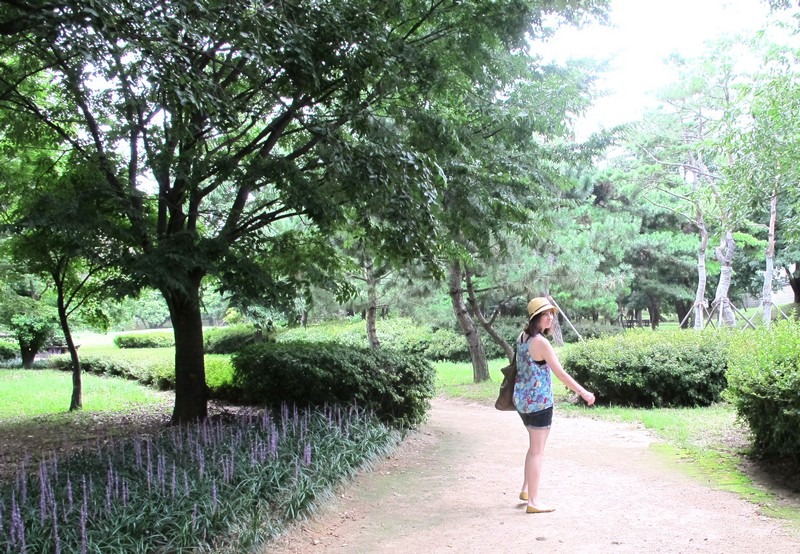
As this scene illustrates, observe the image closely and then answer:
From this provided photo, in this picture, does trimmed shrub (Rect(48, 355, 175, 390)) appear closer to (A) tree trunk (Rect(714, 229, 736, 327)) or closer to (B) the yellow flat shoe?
(B) the yellow flat shoe

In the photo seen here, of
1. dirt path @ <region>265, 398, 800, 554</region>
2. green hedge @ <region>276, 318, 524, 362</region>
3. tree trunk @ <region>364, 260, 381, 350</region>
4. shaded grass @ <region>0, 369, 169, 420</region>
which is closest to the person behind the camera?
dirt path @ <region>265, 398, 800, 554</region>

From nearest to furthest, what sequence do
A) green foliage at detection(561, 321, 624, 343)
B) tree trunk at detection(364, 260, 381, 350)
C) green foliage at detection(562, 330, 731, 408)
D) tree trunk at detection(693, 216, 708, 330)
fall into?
green foliage at detection(562, 330, 731, 408)
tree trunk at detection(364, 260, 381, 350)
tree trunk at detection(693, 216, 708, 330)
green foliage at detection(561, 321, 624, 343)

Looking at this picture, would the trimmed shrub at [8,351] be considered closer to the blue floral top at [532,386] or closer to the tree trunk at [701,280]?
the blue floral top at [532,386]

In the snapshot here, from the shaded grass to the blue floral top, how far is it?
8.37m

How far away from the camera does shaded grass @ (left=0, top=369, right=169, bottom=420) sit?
10805mm

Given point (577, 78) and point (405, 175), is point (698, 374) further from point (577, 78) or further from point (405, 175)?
point (405, 175)

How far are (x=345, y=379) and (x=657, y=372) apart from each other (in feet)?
17.3

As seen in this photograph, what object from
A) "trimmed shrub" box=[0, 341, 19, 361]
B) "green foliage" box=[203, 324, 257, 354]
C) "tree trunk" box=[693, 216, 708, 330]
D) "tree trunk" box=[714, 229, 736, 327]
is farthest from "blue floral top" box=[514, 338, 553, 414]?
"trimmed shrub" box=[0, 341, 19, 361]

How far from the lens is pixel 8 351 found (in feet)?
73.7

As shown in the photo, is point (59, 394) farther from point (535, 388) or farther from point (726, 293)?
point (726, 293)

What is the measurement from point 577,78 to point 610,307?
564 inches

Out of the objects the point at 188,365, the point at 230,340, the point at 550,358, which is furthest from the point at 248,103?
the point at 230,340

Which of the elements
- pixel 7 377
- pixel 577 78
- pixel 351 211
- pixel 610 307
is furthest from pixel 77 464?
pixel 610 307

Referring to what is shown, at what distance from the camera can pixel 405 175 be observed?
5102 mm
